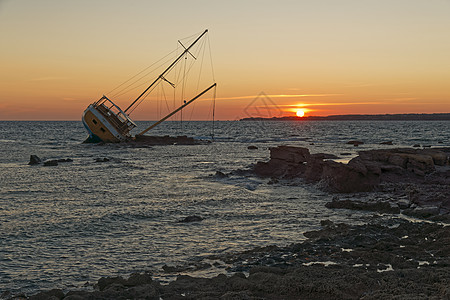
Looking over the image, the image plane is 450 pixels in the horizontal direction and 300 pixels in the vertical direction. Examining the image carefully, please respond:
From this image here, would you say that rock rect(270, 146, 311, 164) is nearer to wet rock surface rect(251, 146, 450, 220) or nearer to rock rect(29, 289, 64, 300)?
wet rock surface rect(251, 146, 450, 220)

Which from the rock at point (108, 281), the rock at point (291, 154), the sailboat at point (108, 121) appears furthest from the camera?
the sailboat at point (108, 121)

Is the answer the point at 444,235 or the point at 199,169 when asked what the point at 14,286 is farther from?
the point at 199,169

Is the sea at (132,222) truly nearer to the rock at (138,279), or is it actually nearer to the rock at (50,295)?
the rock at (138,279)

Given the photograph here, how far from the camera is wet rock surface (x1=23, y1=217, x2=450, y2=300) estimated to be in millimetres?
7422

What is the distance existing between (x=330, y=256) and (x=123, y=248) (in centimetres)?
517

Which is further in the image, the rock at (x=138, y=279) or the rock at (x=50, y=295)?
the rock at (x=138, y=279)

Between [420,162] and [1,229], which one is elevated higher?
[420,162]

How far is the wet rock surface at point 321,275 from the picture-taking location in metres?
7.42

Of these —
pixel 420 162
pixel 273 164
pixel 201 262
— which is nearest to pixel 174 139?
pixel 273 164

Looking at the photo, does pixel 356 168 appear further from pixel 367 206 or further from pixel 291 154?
pixel 291 154

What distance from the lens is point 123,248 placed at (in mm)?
10922

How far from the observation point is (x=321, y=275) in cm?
822

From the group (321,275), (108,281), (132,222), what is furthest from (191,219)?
(321,275)

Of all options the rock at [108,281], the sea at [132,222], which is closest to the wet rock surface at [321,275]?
the rock at [108,281]
